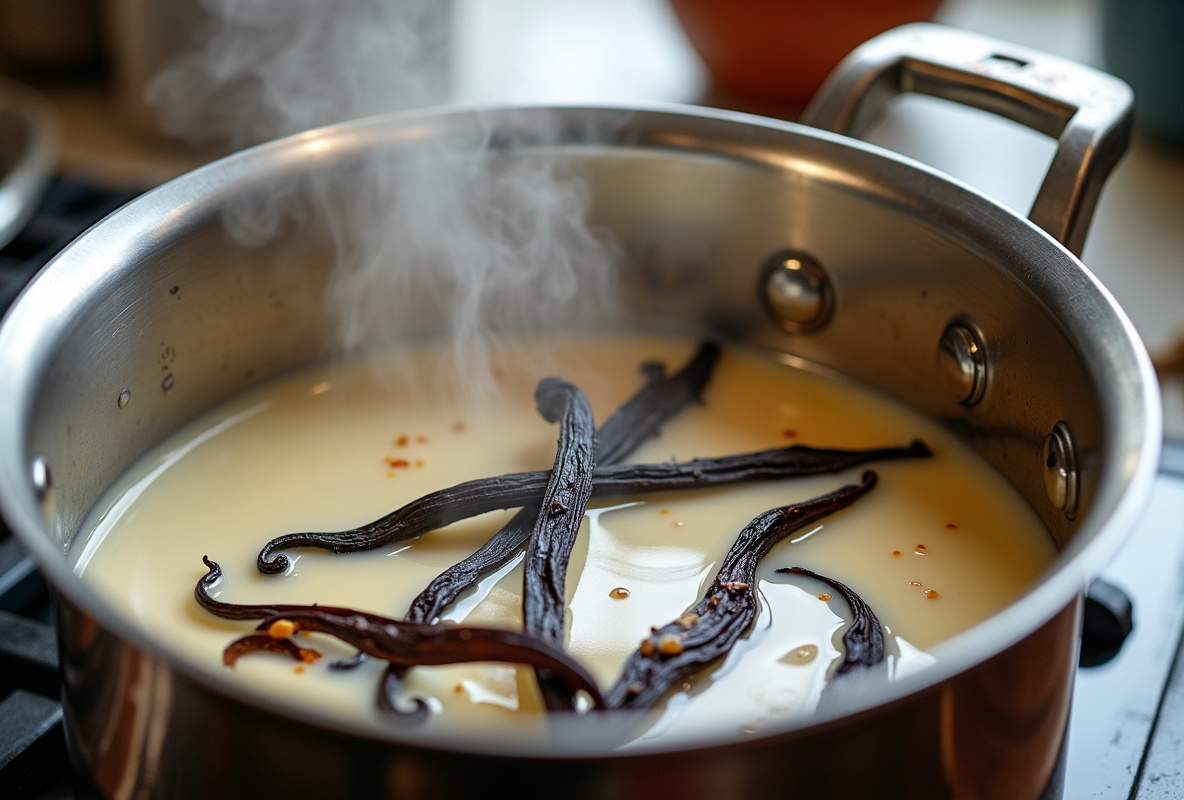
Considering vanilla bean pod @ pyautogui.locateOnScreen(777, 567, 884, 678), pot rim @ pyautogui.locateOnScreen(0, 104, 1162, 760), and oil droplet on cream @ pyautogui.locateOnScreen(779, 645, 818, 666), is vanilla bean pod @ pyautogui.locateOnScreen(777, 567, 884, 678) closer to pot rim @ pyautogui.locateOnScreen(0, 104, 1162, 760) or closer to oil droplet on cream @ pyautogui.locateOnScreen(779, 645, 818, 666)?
oil droplet on cream @ pyautogui.locateOnScreen(779, 645, 818, 666)

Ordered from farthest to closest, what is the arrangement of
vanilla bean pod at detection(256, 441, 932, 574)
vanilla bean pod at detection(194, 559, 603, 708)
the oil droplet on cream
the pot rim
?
vanilla bean pod at detection(256, 441, 932, 574), the oil droplet on cream, vanilla bean pod at detection(194, 559, 603, 708), the pot rim

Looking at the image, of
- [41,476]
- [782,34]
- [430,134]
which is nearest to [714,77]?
[782,34]

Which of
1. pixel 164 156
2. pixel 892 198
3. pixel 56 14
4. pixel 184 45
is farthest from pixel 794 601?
pixel 56 14

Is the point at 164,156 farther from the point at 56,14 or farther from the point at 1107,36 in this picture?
the point at 1107,36

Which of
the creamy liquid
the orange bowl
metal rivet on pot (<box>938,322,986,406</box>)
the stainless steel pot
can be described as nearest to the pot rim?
the stainless steel pot

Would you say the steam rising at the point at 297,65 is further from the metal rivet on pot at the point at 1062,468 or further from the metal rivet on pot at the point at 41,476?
the metal rivet on pot at the point at 1062,468

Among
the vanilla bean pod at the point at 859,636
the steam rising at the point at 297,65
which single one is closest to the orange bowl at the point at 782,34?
the steam rising at the point at 297,65

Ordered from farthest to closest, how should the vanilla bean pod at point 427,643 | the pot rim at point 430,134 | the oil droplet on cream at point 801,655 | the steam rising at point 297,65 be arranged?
the steam rising at point 297,65 < the oil droplet on cream at point 801,655 < the vanilla bean pod at point 427,643 < the pot rim at point 430,134
